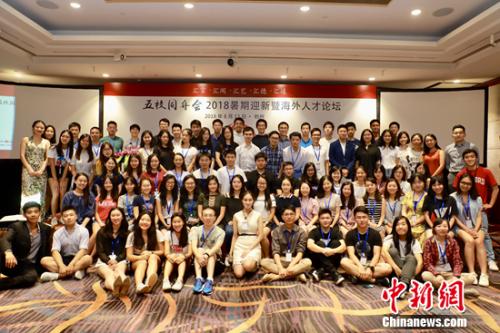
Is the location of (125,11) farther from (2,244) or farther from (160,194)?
(2,244)

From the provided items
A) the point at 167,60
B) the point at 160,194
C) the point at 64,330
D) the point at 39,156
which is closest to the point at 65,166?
the point at 39,156

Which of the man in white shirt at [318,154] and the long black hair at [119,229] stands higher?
the man in white shirt at [318,154]

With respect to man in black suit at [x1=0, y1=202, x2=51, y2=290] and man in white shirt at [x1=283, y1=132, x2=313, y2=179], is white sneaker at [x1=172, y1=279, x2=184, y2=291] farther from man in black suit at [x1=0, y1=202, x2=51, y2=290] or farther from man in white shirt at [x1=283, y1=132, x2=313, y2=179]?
man in white shirt at [x1=283, y1=132, x2=313, y2=179]

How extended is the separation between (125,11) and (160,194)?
2782mm

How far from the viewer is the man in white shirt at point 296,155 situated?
5137 mm

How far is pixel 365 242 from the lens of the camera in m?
3.79

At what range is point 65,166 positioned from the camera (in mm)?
5477

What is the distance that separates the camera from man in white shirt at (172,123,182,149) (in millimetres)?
5504

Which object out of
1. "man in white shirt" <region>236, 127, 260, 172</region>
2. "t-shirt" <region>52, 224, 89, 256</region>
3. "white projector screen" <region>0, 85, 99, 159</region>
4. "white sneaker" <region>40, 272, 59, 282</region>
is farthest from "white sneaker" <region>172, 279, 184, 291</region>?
"white projector screen" <region>0, 85, 99, 159</region>

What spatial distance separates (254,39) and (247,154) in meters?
1.92

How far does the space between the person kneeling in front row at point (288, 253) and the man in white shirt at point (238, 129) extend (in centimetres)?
231

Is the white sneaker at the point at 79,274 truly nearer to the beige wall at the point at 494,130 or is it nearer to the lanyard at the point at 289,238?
the lanyard at the point at 289,238

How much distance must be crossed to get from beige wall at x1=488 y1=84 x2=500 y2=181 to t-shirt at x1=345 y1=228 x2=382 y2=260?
17.7ft

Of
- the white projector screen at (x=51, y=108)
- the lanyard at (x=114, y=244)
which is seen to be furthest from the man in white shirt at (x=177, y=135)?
the white projector screen at (x=51, y=108)
